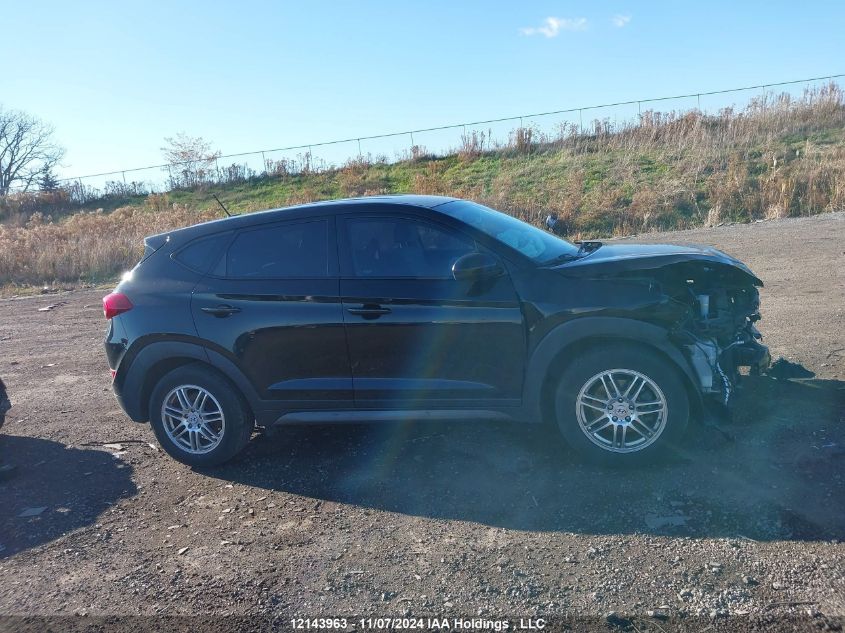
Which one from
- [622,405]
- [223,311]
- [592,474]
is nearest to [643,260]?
[622,405]

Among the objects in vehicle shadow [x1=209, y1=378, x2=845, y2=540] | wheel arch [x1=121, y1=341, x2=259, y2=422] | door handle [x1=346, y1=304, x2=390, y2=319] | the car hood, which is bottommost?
vehicle shadow [x1=209, y1=378, x2=845, y2=540]

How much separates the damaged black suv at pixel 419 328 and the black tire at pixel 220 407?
11mm

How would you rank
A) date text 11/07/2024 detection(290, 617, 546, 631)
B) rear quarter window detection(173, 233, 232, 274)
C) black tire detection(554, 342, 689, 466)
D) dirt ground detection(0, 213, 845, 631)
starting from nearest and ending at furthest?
date text 11/07/2024 detection(290, 617, 546, 631)
dirt ground detection(0, 213, 845, 631)
black tire detection(554, 342, 689, 466)
rear quarter window detection(173, 233, 232, 274)

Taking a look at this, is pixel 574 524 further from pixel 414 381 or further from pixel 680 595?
pixel 414 381

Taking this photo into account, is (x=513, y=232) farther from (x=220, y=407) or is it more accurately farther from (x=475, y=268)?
(x=220, y=407)

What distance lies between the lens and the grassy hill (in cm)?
1931

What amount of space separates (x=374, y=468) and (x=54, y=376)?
547 centimetres

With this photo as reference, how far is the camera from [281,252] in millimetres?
5602

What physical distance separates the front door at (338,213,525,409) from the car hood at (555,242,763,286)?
54 centimetres

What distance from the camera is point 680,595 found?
3.55 metres

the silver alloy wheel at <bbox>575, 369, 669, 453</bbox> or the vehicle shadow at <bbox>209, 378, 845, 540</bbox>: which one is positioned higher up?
the silver alloy wheel at <bbox>575, 369, 669, 453</bbox>

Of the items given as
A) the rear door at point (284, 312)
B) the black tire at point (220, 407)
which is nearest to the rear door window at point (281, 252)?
the rear door at point (284, 312)

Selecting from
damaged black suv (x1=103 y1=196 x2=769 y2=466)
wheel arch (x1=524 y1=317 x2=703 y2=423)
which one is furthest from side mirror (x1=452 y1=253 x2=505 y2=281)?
wheel arch (x1=524 y1=317 x2=703 y2=423)

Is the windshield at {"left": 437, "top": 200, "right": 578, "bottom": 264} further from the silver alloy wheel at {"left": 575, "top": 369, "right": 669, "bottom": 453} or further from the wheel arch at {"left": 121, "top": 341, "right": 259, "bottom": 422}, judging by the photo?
the wheel arch at {"left": 121, "top": 341, "right": 259, "bottom": 422}
